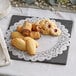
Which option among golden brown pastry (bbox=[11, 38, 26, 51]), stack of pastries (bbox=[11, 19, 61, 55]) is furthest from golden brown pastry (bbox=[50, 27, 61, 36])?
golden brown pastry (bbox=[11, 38, 26, 51])

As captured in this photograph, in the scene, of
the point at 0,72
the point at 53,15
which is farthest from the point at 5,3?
the point at 0,72

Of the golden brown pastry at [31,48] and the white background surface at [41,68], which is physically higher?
the golden brown pastry at [31,48]

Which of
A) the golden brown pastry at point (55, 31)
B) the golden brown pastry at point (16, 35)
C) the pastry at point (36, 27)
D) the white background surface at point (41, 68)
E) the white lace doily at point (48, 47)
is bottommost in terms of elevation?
the white background surface at point (41, 68)

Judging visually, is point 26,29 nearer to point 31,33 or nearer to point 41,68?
point 31,33

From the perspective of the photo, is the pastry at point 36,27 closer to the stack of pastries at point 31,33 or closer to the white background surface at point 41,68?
the stack of pastries at point 31,33

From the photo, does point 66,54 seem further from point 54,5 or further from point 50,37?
point 54,5

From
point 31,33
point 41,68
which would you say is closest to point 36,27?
point 31,33

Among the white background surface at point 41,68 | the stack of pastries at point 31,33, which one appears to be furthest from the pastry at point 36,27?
the white background surface at point 41,68

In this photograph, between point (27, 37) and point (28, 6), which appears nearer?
point (27, 37)
